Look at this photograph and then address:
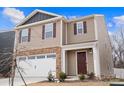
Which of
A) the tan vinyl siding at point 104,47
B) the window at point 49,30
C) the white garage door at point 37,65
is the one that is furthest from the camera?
the window at point 49,30

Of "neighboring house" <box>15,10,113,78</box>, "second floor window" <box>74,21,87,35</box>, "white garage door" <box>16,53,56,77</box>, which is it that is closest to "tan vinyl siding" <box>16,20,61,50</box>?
"neighboring house" <box>15,10,113,78</box>

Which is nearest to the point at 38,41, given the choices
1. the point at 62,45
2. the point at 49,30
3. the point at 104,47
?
the point at 49,30

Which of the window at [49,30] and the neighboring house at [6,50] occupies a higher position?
the window at [49,30]

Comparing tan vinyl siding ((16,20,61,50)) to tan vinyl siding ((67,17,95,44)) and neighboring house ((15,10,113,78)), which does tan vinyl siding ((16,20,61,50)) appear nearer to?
neighboring house ((15,10,113,78))

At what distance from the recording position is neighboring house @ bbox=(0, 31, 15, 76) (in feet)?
17.6

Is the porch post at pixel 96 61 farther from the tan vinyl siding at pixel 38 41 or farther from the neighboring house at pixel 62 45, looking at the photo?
the tan vinyl siding at pixel 38 41

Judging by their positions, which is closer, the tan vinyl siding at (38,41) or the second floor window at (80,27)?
the tan vinyl siding at (38,41)

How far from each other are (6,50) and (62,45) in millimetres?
2302

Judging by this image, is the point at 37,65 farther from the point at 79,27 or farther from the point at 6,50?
the point at 79,27

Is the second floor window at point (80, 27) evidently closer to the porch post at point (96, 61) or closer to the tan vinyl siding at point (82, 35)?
the tan vinyl siding at point (82, 35)

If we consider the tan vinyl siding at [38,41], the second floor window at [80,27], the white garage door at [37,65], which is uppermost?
the second floor window at [80,27]

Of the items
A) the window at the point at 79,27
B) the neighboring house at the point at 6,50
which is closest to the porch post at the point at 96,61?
the window at the point at 79,27

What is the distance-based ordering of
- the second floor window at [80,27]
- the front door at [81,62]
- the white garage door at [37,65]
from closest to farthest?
the white garage door at [37,65] → the front door at [81,62] → the second floor window at [80,27]

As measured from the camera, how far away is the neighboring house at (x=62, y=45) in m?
6.40
